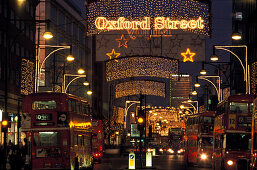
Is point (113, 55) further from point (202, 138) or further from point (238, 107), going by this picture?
point (238, 107)

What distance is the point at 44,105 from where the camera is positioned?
96.5ft

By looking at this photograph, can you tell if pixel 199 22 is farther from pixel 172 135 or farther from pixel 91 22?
pixel 172 135

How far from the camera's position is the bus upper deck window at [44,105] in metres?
29.3

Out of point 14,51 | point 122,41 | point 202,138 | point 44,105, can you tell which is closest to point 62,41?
point 14,51

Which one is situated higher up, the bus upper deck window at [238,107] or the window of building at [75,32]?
the window of building at [75,32]

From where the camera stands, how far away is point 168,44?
4909 centimetres

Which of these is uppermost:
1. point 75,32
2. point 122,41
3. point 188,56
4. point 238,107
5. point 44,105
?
point 75,32

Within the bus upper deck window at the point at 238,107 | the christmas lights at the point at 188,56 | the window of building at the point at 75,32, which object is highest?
the window of building at the point at 75,32

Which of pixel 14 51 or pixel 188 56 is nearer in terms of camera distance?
pixel 188 56

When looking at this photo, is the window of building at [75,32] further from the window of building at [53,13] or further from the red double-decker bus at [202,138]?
the red double-decker bus at [202,138]

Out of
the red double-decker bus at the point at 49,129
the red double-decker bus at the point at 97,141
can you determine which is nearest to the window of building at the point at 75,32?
the red double-decker bus at the point at 97,141

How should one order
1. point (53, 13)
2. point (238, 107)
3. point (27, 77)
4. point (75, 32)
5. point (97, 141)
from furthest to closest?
point (75, 32)
point (53, 13)
point (97, 141)
point (27, 77)
point (238, 107)

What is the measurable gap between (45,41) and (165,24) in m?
27.6

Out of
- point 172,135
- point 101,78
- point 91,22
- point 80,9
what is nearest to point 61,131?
point 91,22
